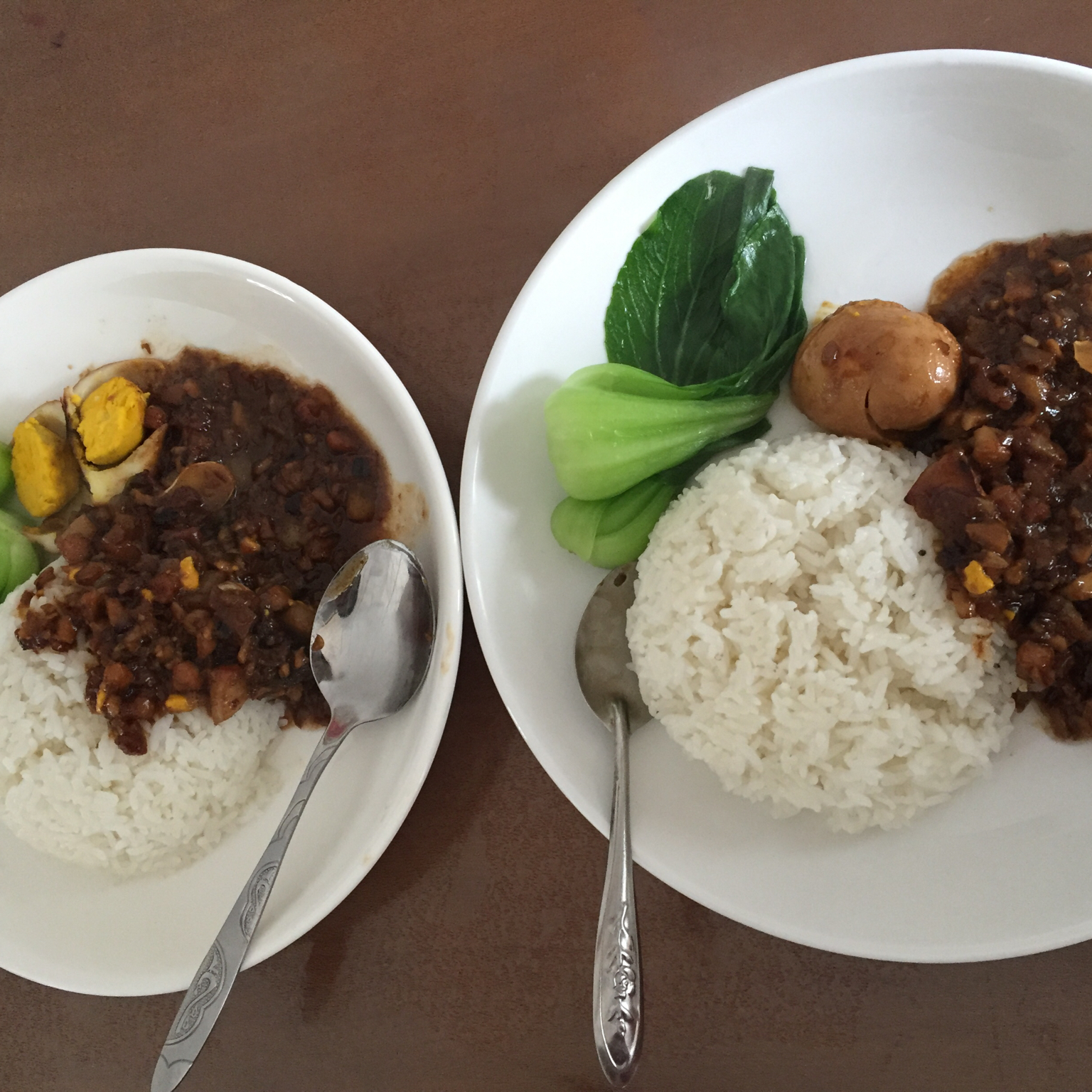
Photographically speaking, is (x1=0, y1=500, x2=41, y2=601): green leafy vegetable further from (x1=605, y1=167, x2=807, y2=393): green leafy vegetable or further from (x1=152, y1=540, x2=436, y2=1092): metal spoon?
(x1=605, y1=167, x2=807, y2=393): green leafy vegetable

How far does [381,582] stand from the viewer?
1716 mm

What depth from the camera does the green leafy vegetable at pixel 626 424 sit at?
1.57 m

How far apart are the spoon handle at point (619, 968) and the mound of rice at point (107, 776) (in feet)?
2.94

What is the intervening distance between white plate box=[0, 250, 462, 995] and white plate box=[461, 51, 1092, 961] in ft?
0.64

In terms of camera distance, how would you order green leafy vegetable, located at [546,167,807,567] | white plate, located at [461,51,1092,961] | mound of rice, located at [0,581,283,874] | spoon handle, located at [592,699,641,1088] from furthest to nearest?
1. mound of rice, located at [0,581,283,874]
2. green leafy vegetable, located at [546,167,807,567]
3. white plate, located at [461,51,1092,961]
4. spoon handle, located at [592,699,641,1088]

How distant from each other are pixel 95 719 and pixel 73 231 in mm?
1384

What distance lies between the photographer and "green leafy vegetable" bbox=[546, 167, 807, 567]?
162cm

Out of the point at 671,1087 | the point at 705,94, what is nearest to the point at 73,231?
the point at 705,94

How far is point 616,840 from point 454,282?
142cm

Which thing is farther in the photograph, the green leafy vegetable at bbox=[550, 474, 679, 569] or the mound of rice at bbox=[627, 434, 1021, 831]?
the green leafy vegetable at bbox=[550, 474, 679, 569]

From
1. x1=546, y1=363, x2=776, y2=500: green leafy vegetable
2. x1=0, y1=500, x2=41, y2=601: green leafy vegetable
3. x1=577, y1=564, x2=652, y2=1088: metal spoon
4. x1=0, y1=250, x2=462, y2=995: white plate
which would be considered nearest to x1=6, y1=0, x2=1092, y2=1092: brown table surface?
x1=0, y1=250, x2=462, y2=995: white plate

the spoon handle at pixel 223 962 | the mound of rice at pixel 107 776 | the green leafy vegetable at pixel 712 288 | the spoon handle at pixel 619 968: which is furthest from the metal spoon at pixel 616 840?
the mound of rice at pixel 107 776

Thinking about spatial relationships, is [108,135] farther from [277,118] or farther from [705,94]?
[705,94]

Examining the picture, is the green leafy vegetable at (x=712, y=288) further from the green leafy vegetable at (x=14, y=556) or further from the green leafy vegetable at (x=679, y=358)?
the green leafy vegetable at (x=14, y=556)
